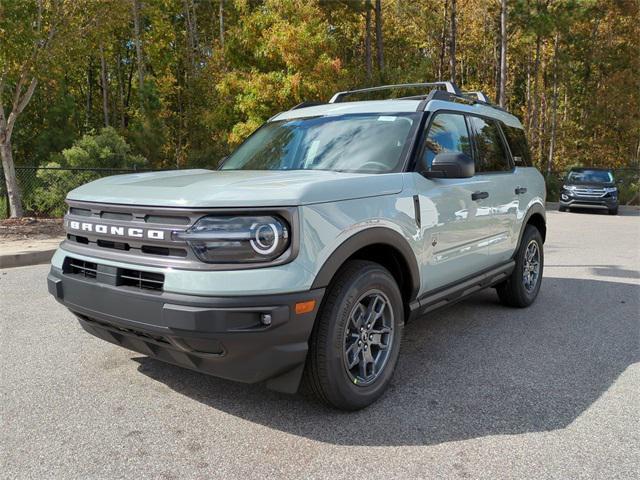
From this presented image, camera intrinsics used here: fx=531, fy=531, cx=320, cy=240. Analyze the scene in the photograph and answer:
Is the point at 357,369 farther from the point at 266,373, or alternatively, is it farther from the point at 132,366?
the point at 132,366

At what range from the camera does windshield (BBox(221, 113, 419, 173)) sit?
368cm

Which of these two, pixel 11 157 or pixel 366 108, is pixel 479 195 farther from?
pixel 11 157

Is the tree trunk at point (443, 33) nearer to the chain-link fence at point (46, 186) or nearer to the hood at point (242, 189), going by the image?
the chain-link fence at point (46, 186)

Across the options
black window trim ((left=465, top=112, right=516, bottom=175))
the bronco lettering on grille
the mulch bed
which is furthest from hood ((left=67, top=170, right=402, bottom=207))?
the mulch bed

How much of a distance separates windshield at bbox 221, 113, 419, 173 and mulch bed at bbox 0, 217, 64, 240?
7031 mm

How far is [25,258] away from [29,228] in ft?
8.45

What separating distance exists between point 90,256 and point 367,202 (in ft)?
5.36

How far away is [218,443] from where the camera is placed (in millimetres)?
2812

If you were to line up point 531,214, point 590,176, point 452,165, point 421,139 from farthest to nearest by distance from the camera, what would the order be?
point 590,176, point 531,214, point 421,139, point 452,165

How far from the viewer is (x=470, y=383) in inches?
143

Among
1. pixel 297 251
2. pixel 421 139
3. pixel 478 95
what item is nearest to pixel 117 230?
pixel 297 251

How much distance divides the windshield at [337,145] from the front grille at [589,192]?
17.3 meters

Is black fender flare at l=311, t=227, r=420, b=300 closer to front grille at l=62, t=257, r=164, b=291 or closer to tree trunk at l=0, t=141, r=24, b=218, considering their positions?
front grille at l=62, t=257, r=164, b=291

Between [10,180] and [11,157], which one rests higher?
[11,157]
